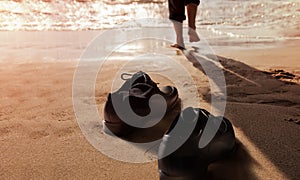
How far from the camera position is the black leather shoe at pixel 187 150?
110cm

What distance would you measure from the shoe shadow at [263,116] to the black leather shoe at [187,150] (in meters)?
0.07

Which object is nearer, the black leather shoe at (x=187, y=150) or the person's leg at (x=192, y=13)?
the black leather shoe at (x=187, y=150)

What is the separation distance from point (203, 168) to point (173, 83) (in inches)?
44.1

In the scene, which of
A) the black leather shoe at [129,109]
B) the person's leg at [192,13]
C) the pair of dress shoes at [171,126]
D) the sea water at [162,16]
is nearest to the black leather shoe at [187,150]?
the pair of dress shoes at [171,126]

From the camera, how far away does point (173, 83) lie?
2.22m

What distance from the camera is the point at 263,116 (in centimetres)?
162

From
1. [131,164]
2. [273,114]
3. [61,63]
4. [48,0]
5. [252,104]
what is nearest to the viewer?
[131,164]

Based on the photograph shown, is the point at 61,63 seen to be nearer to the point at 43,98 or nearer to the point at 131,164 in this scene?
the point at 43,98

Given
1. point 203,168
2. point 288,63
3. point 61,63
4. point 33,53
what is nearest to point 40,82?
point 61,63

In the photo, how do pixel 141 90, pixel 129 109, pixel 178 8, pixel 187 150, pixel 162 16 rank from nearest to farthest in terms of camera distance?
pixel 187 150, pixel 129 109, pixel 141 90, pixel 178 8, pixel 162 16

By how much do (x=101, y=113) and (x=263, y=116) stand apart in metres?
0.77

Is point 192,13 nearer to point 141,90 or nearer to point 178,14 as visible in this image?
point 178,14

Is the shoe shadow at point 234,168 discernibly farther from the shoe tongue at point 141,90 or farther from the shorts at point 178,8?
the shorts at point 178,8

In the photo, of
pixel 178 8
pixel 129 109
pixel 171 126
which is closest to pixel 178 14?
pixel 178 8
